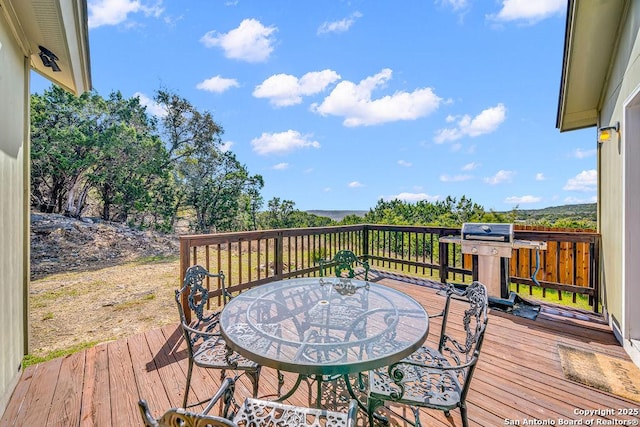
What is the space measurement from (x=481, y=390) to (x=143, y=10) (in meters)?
9.69

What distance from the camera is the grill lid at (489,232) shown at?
370cm

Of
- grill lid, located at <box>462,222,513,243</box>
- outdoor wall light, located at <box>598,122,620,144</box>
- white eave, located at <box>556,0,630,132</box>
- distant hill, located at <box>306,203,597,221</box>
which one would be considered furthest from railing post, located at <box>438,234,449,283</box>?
distant hill, located at <box>306,203,597,221</box>

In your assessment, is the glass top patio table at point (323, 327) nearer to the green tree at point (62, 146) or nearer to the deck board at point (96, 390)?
the deck board at point (96, 390)

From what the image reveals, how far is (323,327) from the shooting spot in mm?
1687

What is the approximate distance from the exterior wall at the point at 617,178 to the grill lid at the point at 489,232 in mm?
971

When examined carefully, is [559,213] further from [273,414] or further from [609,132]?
[273,414]

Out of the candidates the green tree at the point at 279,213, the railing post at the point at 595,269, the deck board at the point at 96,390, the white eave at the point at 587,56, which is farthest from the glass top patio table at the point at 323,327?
the green tree at the point at 279,213

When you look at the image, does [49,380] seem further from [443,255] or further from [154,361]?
[443,255]

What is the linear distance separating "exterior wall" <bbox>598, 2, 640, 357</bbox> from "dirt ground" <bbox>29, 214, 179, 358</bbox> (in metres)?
5.34

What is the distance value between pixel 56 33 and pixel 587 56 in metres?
5.65

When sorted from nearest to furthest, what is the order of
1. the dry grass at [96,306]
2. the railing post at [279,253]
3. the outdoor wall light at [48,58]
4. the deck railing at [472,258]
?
the outdoor wall light at [48,58] → the dry grass at [96,306] → the deck railing at [472,258] → the railing post at [279,253]

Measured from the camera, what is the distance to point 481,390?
6.70 ft

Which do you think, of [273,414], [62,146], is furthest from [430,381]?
[62,146]

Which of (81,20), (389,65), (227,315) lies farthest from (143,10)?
(227,315)
